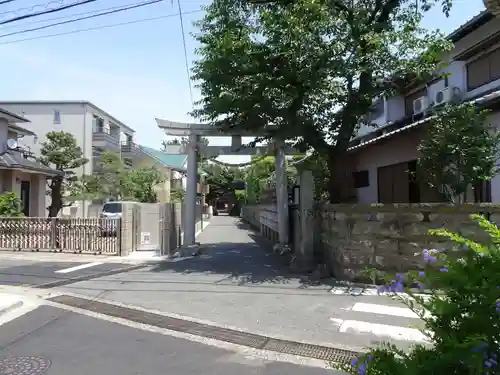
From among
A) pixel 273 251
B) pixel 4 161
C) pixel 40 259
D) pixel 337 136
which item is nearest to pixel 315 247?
pixel 337 136

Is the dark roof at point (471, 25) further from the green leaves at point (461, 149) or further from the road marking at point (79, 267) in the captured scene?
the road marking at point (79, 267)

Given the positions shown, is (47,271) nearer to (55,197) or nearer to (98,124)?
(55,197)

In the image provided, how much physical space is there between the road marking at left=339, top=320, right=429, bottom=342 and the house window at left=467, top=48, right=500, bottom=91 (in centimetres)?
738

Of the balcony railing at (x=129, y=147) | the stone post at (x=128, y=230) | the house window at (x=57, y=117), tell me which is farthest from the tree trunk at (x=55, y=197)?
the balcony railing at (x=129, y=147)

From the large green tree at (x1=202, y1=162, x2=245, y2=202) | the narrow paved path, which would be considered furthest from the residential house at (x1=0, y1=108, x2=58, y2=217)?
the large green tree at (x1=202, y1=162, x2=245, y2=202)

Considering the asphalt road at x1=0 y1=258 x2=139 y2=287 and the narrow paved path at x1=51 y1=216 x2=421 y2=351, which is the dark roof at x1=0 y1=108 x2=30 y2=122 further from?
the narrow paved path at x1=51 y1=216 x2=421 y2=351

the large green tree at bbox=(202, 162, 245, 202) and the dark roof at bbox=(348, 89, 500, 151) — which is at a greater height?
the large green tree at bbox=(202, 162, 245, 202)

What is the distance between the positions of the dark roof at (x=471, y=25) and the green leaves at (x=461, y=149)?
115 inches

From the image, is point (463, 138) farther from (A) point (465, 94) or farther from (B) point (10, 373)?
(B) point (10, 373)

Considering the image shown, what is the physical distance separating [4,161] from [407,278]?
20958 mm

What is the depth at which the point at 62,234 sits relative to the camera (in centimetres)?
1575

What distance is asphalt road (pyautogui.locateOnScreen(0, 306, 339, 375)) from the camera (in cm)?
473

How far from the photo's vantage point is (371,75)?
10.9m

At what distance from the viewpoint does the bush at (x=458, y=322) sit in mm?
2262
